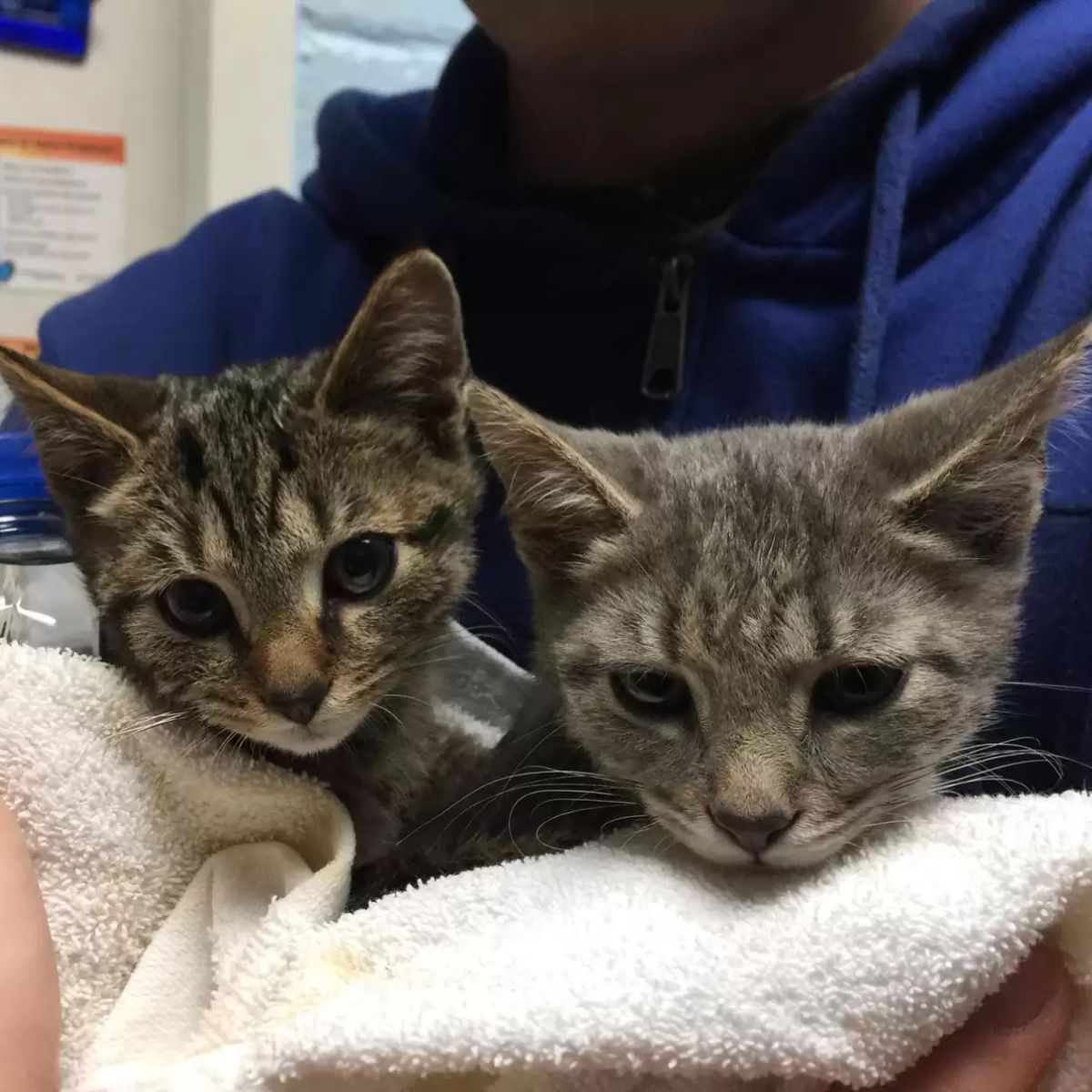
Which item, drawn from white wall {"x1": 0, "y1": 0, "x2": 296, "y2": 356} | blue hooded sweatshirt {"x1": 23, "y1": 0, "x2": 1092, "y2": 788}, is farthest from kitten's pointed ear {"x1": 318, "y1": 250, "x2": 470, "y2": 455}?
white wall {"x1": 0, "y1": 0, "x2": 296, "y2": 356}

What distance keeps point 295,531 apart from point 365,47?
177 cm

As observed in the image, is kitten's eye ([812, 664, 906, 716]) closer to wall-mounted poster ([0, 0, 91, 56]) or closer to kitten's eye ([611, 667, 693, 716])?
kitten's eye ([611, 667, 693, 716])

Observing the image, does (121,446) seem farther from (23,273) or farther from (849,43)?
(23,273)

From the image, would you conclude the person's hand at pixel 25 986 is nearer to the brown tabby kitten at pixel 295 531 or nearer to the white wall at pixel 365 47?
the brown tabby kitten at pixel 295 531

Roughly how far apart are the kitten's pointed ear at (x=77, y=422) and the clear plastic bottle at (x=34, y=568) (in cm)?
6

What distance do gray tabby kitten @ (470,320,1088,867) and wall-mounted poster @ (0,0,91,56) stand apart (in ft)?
6.03

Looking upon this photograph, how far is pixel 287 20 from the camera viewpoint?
2078 millimetres

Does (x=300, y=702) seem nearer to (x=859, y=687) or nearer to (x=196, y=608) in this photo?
(x=196, y=608)

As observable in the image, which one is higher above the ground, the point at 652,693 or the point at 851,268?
the point at 851,268

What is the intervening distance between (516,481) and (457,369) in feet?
0.52

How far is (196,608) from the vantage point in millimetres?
902

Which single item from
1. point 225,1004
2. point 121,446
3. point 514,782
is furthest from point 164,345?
point 225,1004

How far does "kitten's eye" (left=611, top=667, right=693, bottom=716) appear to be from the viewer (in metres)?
0.81

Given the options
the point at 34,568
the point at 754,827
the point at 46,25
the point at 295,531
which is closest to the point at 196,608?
the point at 295,531
